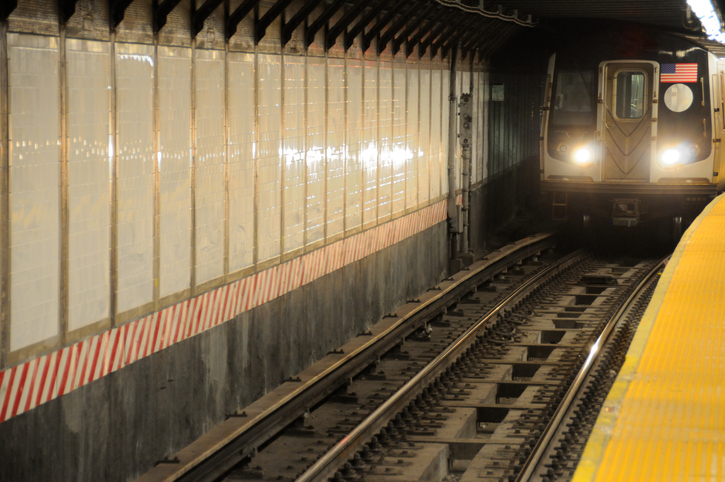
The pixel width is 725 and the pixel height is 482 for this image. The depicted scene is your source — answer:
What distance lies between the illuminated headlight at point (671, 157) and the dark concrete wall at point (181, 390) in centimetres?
705

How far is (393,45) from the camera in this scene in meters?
Answer: 12.5

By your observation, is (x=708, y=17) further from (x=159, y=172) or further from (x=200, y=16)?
(x=159, y=172)

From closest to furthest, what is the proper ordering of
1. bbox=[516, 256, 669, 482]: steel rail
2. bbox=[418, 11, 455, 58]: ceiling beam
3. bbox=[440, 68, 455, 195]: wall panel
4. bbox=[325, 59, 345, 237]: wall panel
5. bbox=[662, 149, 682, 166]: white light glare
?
bbox=[516, 256, 669, 482]: steel rail, bbox=[325, 59, 345, 237]: wall panel, bbox=[418, 11, 455, 58]: ceiling beam, bbox=[440, 68, 455, 195]: wall panel, bbox=[662, 149, 682, 166]: white light glare

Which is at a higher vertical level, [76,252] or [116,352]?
[76,252]

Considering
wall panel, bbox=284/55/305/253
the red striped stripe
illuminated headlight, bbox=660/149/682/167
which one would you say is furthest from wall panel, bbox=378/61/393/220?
the red striped stripe

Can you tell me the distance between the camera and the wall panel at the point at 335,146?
1055 centimetres

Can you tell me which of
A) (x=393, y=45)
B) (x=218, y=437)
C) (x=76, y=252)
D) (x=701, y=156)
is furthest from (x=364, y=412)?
(x=701, y=156)

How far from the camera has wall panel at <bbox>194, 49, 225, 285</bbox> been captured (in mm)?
7656

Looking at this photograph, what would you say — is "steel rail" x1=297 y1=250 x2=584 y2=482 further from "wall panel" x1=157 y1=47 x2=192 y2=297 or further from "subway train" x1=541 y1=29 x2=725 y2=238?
"subway train" x1=541 y1=29 x2=725 y2=238

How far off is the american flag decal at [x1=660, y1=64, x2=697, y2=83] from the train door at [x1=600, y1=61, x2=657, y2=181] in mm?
187

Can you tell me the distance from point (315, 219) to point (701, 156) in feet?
29.4

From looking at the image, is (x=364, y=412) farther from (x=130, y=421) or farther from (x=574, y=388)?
(x=130, y=421)

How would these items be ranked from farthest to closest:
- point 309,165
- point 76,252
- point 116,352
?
point 309,165
point 116,352
point 76,252

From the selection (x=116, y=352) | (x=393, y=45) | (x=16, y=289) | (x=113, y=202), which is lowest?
(x=116, y=352)
